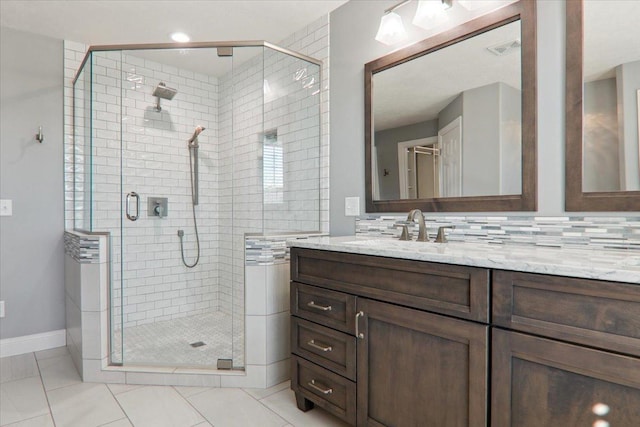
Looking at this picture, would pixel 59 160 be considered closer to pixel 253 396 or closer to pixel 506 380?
pixel 253 396

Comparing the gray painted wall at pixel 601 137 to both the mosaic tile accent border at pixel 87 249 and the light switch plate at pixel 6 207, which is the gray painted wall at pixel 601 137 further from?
the light switch plate at pixel 6 207

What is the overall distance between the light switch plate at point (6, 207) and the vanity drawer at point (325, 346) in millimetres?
2411

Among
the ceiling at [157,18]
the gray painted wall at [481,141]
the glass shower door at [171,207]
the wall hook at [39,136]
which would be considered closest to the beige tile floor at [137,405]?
the glass shower door at [171,207]

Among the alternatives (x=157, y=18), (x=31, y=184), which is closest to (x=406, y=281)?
(x=157, y=18)

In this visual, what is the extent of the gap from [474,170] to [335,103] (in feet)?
3.71

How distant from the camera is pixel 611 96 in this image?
4.52ft

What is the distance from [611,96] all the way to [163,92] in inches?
99.5

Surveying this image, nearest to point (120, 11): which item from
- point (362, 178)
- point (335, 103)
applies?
point (335, 103)

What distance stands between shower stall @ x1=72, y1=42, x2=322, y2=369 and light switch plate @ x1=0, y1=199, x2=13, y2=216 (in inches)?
23.3

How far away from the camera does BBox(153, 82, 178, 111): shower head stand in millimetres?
2516

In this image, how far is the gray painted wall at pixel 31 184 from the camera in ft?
8.94

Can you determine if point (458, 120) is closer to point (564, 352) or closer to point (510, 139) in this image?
point (510, 139)

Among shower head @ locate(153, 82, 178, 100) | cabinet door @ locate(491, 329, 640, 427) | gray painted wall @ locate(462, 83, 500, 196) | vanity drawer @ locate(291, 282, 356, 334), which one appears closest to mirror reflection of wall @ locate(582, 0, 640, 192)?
gray painted wall @ locate(462, 83, 500, 196)

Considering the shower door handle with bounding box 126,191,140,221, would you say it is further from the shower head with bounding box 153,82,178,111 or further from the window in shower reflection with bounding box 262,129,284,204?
the window in shower reflection with bounding box 262,129,284,204
